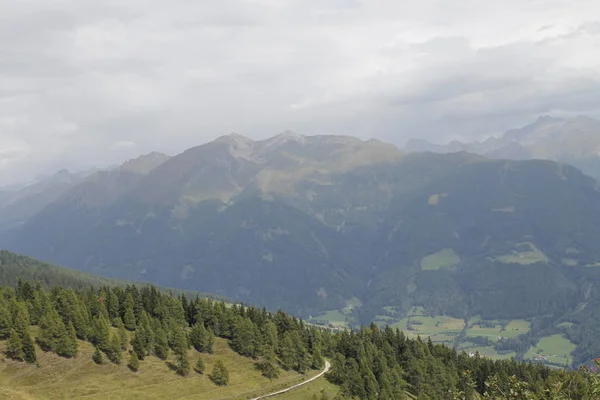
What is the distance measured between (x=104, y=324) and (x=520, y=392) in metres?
119

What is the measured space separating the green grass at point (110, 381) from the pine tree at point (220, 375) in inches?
57.5

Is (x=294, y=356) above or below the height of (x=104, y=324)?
below

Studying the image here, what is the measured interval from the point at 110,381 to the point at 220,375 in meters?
26.6

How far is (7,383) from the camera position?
113 metres

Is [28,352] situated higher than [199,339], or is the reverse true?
[28,352]

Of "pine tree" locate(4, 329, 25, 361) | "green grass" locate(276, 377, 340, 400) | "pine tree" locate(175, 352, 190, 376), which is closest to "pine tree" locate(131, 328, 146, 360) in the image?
"pine tree" locate(175, 352, 190, 376)

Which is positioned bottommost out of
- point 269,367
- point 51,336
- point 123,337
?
point 269,367

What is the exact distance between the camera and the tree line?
5256 inches

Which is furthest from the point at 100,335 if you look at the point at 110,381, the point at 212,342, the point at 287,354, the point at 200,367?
the point at 287,354

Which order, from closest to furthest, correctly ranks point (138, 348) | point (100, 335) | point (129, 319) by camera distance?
point (100, 335) < point (138, 348) < point (129, 319)

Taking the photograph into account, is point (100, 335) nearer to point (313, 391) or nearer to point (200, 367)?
point (200, 367)

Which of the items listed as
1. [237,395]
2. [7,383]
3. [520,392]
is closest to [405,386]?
[237,395]

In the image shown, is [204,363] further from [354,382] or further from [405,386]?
[405,386]

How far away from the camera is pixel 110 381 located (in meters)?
125
